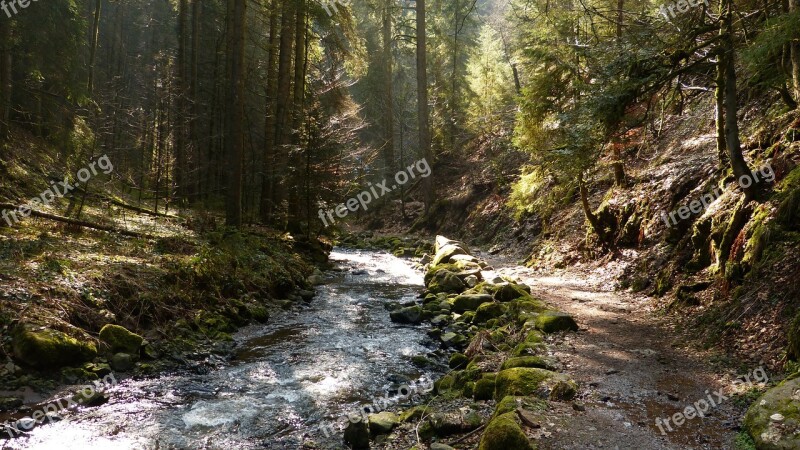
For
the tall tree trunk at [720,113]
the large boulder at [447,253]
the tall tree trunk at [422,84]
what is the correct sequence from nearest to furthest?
the tall tree trunk at [720,113]
the large boulder at [447,253]
the tall tree trunk at [422,84]

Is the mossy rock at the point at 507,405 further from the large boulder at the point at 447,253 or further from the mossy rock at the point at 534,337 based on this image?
the large boulder at the point at 447,253

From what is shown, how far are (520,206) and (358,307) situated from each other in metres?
5.76

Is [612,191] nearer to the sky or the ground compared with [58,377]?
nearer to the sky

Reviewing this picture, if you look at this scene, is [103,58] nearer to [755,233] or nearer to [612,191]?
[612,191]

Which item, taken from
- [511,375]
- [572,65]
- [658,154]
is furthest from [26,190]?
[658,154]

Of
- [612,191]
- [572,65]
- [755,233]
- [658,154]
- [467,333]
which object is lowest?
[467,333]

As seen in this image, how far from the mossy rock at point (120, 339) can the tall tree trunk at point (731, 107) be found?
9266 mm

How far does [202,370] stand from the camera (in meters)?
6.71

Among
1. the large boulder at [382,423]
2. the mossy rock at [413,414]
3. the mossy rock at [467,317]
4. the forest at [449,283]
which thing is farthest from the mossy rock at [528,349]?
the mossy rock at [467,317]

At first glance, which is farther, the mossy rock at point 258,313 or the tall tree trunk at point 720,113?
the mossy rock at point 258,313

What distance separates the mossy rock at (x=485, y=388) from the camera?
18.0ft

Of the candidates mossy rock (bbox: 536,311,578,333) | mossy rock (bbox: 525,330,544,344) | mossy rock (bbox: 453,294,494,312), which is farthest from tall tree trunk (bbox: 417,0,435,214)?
mossy rock (bbox: 525,330,544,344)

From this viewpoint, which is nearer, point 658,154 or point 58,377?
point 58,377

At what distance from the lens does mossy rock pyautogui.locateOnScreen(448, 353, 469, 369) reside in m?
7.07
